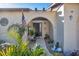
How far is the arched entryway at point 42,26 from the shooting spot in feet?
30.9

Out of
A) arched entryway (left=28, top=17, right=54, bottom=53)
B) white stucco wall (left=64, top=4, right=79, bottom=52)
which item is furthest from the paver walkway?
white stucco wall (left=64, top=4, right=79, bottom=52)

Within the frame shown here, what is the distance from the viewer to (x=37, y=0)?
9305 millimetres

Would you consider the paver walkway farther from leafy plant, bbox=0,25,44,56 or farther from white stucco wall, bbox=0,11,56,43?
white stucco wall, bbox=0,11,56,43

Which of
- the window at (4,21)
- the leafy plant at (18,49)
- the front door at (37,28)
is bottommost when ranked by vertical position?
the leafy plant at (18,49)

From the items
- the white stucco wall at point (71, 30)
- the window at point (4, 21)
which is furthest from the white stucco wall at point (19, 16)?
the white stucco wall at point (71, 30)

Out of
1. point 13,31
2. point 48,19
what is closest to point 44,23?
point 48,19

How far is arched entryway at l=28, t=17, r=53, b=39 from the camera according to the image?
30.9 ft

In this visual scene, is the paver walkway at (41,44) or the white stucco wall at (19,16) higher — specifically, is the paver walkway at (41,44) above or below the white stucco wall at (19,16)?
below

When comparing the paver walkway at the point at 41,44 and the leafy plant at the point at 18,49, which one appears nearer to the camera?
the leafy plant at the point at 18,49

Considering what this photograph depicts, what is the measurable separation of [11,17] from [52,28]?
1092 millimetres

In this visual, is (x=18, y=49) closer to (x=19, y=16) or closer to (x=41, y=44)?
(x=41, y=44)

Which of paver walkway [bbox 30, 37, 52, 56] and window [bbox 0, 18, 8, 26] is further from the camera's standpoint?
paver walkway [bbox 30, 37, 52, 56]

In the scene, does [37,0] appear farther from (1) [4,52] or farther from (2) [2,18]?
(1) [4,52]

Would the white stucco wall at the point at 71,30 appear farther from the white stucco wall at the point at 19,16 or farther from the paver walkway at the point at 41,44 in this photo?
the paver walkway at the point at 41,44
